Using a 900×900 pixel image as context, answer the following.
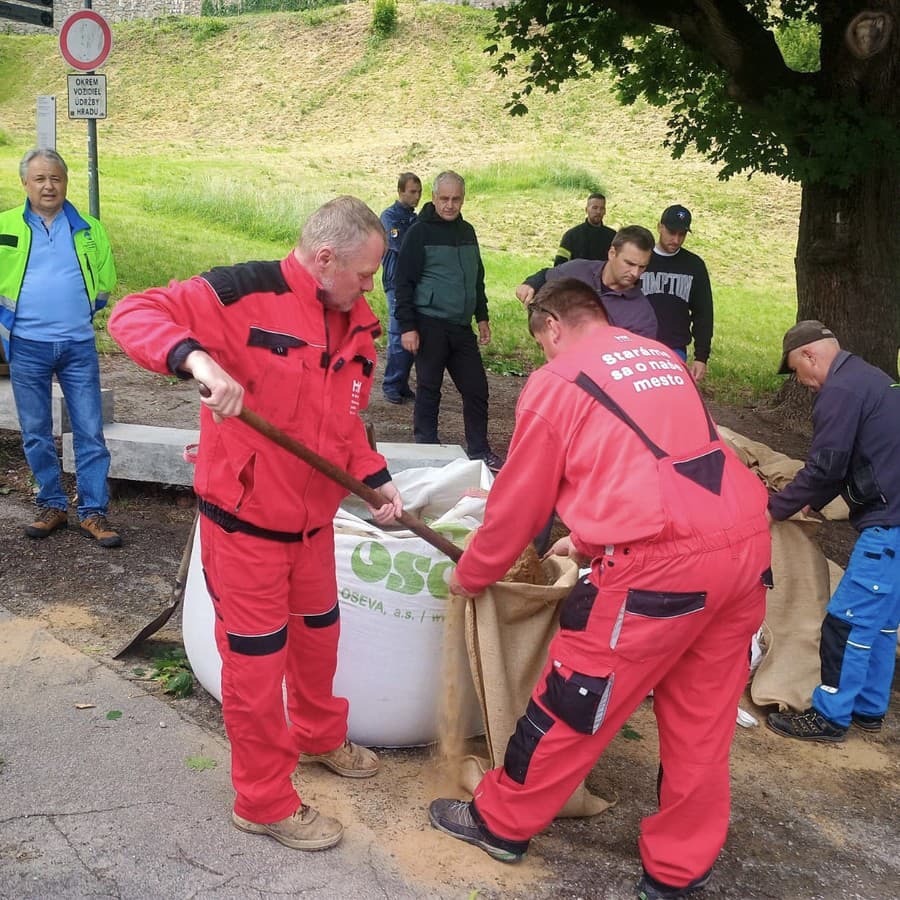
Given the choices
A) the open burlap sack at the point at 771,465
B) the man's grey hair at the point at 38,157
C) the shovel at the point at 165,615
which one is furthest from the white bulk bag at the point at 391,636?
the man's grey hair at the point at 38,157

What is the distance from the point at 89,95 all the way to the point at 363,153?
913 inches

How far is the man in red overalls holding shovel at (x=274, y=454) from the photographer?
269 centimetres

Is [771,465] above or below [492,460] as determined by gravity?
above

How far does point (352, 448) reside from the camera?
10.1ft

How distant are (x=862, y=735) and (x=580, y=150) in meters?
29.0

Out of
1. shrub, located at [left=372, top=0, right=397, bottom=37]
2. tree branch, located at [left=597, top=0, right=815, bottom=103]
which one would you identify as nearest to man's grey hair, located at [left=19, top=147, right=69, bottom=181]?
tree branch, located at [left=597, top=0, right=815, bottom=103]

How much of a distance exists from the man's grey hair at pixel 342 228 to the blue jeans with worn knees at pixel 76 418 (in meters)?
2.96

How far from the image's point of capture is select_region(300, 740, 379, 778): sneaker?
3.30 meters

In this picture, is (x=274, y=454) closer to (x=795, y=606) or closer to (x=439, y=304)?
(x=795, y=606)

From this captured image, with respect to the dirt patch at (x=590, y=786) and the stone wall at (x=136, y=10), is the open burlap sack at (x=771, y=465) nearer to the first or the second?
the dirt patch at (x=590, y=786)

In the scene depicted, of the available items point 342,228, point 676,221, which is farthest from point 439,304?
point 342,228

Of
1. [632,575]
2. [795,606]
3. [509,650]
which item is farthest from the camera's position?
[795,606]

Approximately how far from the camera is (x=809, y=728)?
399cm

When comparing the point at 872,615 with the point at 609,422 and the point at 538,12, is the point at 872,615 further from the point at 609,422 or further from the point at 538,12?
→ the point at 538,12
